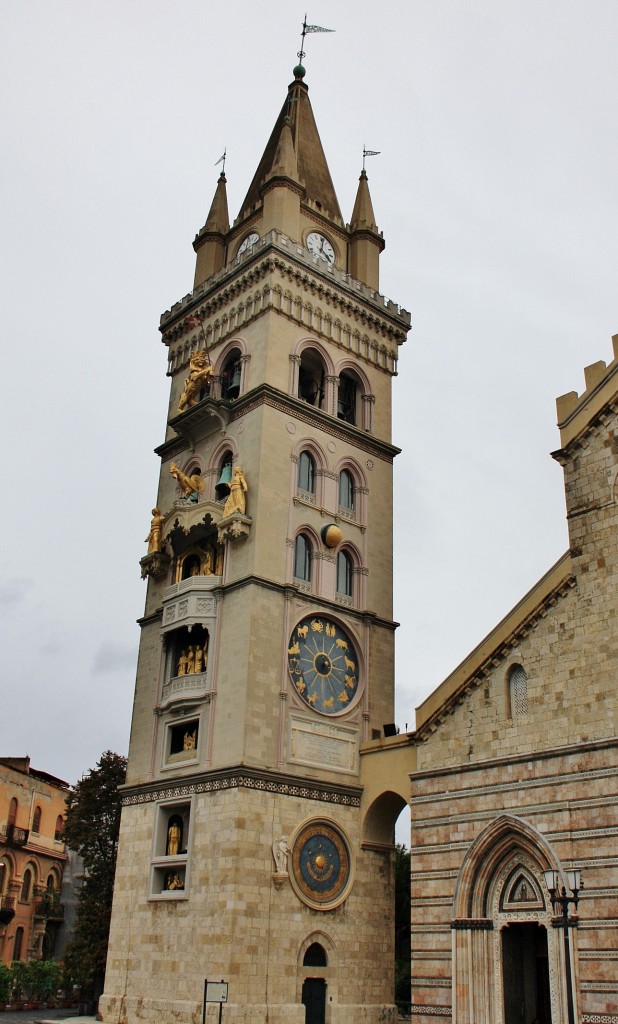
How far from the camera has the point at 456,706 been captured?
92.2 ft

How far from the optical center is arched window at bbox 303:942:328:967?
29266mm

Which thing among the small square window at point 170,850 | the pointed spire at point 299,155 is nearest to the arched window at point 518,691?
the small square window at point 170,850

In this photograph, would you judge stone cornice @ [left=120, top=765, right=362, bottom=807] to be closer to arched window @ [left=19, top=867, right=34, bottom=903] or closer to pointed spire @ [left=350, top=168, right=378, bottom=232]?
pointed spire @ [left=350, top=168, right=378, bottom=232]

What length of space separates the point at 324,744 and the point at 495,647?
747 cm

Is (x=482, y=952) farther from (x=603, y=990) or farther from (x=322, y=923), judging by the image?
(x=322, y=923)

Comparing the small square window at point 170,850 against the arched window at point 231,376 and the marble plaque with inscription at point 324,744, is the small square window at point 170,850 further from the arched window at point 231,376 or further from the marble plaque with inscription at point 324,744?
the arched window at point 231,376

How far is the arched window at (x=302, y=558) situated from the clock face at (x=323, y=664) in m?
1.49

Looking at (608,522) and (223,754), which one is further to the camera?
(223,754)

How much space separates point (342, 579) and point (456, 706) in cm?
836

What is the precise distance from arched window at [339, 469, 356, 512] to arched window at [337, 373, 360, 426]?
2490 millimetres

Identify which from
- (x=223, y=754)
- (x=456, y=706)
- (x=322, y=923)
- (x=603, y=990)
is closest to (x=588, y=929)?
(x=603, y=990)

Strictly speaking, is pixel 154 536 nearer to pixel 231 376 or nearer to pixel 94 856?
pixel 231 376

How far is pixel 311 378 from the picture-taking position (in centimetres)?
3894

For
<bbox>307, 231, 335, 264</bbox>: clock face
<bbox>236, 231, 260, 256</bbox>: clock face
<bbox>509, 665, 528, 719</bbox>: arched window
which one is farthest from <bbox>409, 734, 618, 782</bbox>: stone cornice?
<bbox>236, 231, 260, 256</bbox>: clock face
